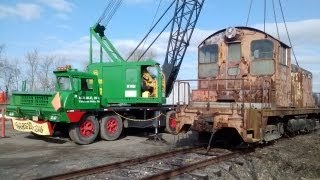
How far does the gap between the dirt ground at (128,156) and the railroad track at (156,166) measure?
16.0 inches

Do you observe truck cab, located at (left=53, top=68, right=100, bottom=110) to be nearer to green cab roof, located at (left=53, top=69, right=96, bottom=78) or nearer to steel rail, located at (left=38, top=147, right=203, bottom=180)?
green cab roof, located at (left=53, top=69, right=96, bottom=78)

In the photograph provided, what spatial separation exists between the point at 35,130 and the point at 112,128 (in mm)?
2846

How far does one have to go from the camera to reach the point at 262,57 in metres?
12.2

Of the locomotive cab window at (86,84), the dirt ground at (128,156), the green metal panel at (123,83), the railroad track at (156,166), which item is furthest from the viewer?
the green metal panel at (123,83)

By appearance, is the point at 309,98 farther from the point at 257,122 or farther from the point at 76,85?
the point at 76,85

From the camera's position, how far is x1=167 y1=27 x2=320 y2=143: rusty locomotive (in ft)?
35.7

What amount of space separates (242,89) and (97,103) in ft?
19.6

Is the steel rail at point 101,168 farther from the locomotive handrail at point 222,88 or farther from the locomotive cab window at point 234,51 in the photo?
the locomotive cab window at point 234,51

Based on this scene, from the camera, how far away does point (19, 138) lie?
49.2 feet

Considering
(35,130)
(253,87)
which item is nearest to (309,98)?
(253,87)

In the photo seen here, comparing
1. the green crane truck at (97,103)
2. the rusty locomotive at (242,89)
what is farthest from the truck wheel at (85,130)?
the rusty locomotive at (242,89)

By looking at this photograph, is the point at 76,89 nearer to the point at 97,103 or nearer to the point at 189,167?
the point at 97,103

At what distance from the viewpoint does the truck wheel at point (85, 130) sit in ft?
44.6

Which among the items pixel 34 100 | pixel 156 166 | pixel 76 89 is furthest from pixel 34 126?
pixel 156 166
